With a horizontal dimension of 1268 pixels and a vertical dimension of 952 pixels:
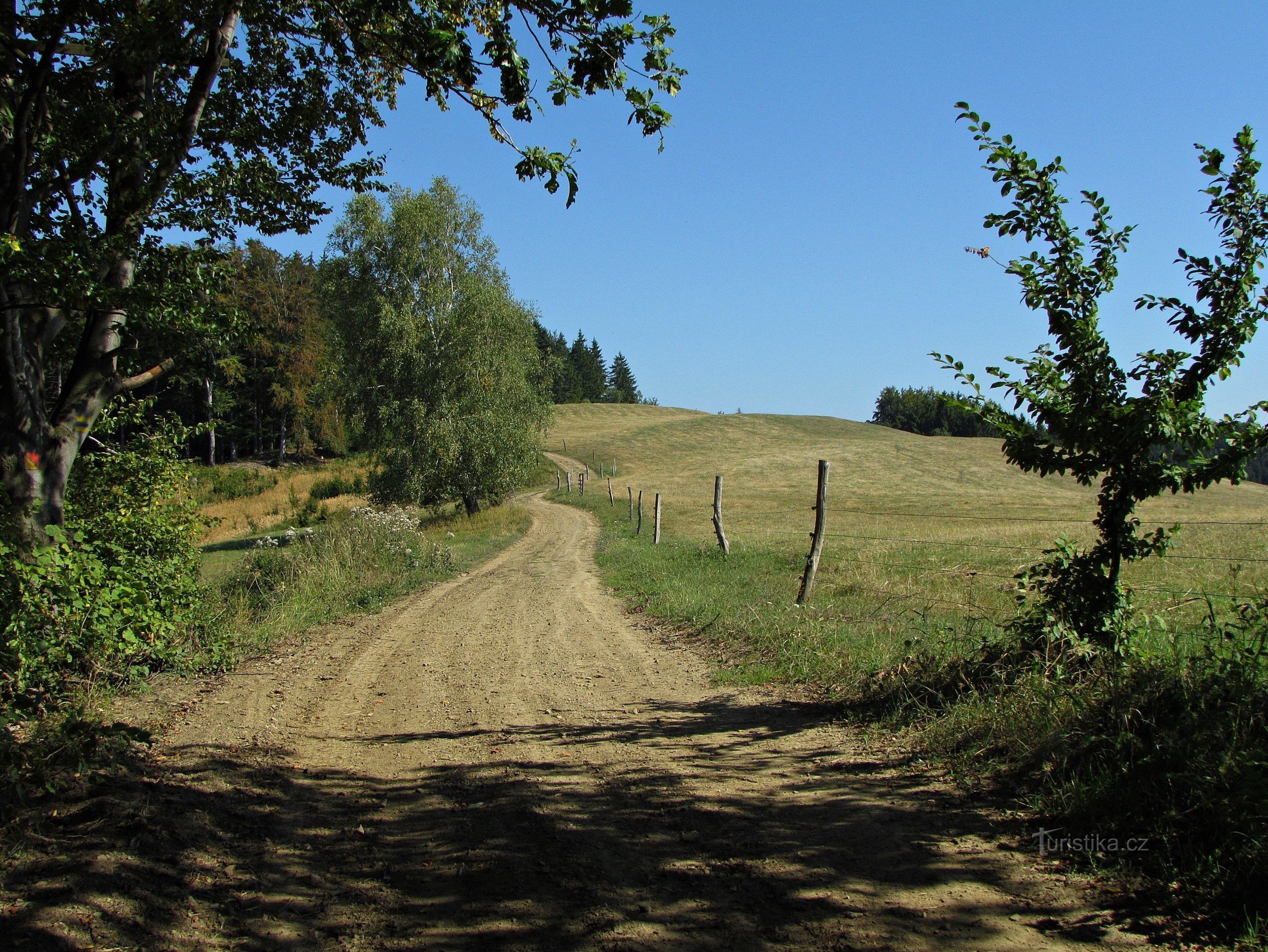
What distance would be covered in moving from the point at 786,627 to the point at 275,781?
5.77 metres

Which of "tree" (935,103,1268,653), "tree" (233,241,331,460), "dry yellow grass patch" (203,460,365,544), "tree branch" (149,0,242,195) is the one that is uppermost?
"tree" (233,241,331,460)

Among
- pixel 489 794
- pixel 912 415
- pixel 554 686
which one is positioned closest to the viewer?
pixel 489 794

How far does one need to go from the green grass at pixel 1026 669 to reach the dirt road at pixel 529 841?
57cm

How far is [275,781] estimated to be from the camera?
5.04 m

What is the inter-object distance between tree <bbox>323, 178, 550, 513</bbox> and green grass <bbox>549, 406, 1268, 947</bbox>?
22.8 feet

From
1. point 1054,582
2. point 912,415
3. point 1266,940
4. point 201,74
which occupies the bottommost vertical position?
point 1266,940

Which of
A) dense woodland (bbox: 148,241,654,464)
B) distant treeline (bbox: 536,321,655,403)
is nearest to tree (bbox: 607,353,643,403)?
distant treeline (bbox: 536,321,655,403)

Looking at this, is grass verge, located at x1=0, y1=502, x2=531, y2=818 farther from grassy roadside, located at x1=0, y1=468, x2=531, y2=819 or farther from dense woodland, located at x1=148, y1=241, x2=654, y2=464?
dense woodland, located at x1=148, y1=241, x2=654, y2=464

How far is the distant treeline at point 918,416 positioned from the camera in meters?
134

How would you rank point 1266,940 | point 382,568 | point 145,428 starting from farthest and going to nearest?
1. point 382,568
2. point 145,428
3. point 1266,940

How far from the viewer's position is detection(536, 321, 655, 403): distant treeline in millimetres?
138875

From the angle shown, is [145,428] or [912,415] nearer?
[145,428]

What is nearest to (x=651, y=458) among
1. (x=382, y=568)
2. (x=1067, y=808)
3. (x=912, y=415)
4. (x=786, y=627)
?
(x=382, y=568)

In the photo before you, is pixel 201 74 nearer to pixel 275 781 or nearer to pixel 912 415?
pixel 275 781
